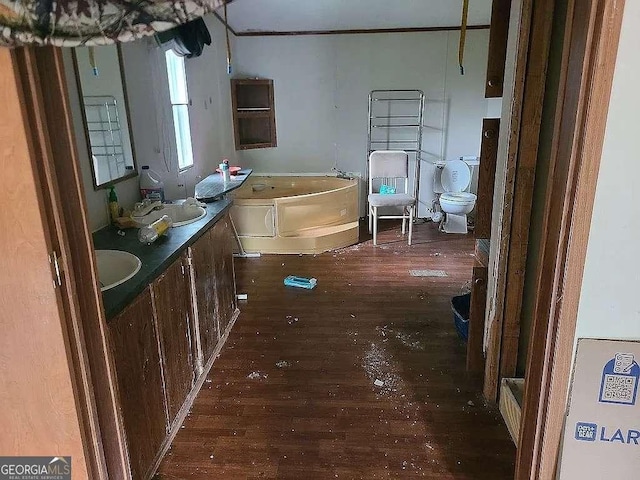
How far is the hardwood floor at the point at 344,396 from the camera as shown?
1.93 meters

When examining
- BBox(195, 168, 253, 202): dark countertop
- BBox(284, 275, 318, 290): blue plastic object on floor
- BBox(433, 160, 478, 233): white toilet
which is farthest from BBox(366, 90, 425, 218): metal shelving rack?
BBox(195, 168, 253, 202): dark countertop

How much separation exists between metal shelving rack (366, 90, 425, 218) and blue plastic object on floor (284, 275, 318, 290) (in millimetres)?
2006

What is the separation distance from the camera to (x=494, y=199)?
2248mm

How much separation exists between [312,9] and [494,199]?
3365 mm

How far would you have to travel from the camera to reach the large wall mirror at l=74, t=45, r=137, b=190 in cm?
224

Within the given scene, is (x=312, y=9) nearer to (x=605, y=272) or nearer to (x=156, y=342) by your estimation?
(x=156, y=342)

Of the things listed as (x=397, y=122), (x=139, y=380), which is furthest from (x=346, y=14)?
(x=139, y=380)

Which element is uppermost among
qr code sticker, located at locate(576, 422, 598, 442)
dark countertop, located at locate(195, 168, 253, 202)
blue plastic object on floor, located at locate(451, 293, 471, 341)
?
Result: dark countertop, located at locate(195, 168, 253, 202)

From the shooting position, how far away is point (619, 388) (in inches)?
42.0

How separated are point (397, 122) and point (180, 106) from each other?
2.86 m

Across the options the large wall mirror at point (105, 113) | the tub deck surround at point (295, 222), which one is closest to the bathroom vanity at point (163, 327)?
the large wall mirror at point (105, 113)


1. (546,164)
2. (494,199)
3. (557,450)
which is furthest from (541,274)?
(494,199)

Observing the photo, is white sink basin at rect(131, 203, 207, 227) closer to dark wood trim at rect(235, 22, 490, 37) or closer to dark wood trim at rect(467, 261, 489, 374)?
dark wood trim at rect(467, 261, 489, 374)
